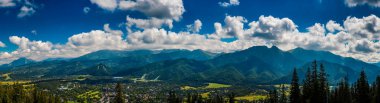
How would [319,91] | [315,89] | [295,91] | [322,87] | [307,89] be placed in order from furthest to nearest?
[295,91] < [307,89] < [322,87] < [315,89] < [319,91]

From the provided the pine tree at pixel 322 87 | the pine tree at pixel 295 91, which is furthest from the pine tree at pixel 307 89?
the pine tree at pixel 295 91

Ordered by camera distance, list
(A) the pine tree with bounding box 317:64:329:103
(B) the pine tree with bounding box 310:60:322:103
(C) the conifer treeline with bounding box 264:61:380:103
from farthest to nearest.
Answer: (C) the conifer treeline with bounding box 264:61:380:103, (A) the pine tree with bounding box 317:64:329:103, (B) the pine tree with bounding box 310:60:322:103

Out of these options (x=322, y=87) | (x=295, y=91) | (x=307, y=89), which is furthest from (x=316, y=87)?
(x=295, y=91)

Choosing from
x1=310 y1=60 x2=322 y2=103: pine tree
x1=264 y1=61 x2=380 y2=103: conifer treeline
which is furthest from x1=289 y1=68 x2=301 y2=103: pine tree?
x1=310 y1=60 x2=322 y2=103: pine tree

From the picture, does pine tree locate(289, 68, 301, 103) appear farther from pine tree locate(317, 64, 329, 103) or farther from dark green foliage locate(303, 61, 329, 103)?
pine tree locate(317, 64, 329, 103)

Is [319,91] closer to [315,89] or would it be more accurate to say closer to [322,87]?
[315,89]

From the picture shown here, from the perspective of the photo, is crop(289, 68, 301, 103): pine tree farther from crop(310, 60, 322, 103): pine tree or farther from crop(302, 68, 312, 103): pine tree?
crop(310, 60, 322, 103): pine tree

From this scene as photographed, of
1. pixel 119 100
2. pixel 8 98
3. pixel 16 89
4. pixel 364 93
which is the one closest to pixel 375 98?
pixel 364 93

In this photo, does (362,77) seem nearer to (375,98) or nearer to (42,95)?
(375,98)

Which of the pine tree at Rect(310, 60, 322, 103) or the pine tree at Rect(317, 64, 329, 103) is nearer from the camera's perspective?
the pine tree at Rect(310, 60, 322, 103)

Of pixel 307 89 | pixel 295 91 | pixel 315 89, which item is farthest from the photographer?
pixel 295 91

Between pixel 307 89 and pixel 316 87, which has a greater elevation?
pixel 316 87

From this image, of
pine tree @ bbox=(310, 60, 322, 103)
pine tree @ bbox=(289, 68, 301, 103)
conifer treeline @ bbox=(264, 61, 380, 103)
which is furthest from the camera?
pine tree @ bbox=(289, 68, 301, 103)
